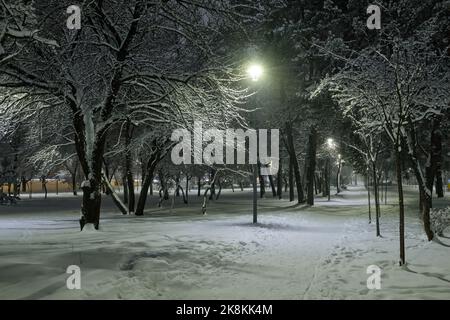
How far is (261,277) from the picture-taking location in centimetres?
812

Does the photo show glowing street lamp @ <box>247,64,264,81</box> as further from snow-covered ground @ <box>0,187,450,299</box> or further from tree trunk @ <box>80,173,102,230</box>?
tree trunk @ <box>80,173,102,230</box>

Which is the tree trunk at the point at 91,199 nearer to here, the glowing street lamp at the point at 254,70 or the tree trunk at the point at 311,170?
the glowing street lamp at the point at 254,70

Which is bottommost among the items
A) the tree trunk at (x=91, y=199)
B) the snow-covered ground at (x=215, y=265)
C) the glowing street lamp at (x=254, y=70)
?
the snow-covered ground at (x=215, y=265)

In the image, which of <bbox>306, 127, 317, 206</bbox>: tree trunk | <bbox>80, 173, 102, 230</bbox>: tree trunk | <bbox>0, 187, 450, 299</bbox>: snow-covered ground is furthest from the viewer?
<bbox>306, 127, 317, 206</bbox>: tree trunk

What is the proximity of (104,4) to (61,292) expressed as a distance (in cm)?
965

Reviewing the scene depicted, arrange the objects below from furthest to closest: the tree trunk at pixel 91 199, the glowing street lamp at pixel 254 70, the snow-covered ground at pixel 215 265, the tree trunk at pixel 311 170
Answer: the tree trunk at pixel 311 170 → the tree trunk at pixel 91 199 → the glowing street lamp at pixel 254 70 → the snow-covered ground at pixel 215 265

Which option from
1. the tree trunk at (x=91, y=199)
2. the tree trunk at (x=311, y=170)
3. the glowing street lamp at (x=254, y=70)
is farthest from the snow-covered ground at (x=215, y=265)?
the tree trunk at (x=311, y=170)

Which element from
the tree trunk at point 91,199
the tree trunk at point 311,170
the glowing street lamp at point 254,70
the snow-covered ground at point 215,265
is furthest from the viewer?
the tree trunk at point 311,170

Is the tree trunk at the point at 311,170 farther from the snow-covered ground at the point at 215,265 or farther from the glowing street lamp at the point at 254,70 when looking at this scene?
the glowing street lamp at the point at 254,70

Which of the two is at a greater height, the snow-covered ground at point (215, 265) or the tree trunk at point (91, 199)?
the tree trunk at point (91, 199)

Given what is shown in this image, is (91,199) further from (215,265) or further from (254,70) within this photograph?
(254,70)

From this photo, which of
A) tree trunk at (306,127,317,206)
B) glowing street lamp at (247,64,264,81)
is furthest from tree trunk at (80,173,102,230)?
tree trunk at (306,127,317,206)

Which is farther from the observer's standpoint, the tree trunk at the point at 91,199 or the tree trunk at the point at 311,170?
the tree trunk at the point at 311,170
